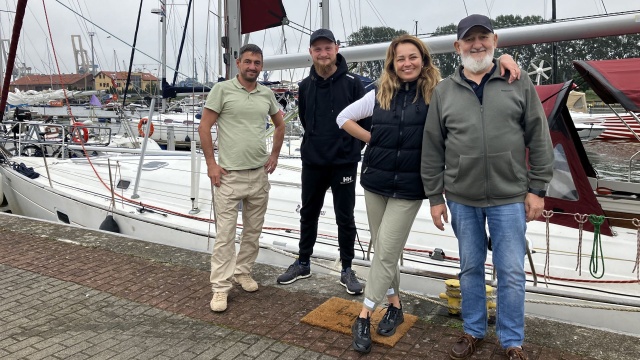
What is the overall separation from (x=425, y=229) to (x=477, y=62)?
268 centimetres

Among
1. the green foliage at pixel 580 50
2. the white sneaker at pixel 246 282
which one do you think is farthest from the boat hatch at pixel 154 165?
the green foliage at pixel 580 50

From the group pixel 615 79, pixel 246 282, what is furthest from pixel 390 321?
pixel 615 79

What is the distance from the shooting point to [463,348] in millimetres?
2812

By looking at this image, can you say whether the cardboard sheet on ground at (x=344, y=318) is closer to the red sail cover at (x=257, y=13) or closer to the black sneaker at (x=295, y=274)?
the black sneaker at (x=295, y=274)

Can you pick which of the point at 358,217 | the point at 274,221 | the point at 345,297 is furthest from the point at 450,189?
the point at 274,221

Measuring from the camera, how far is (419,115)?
283 cm

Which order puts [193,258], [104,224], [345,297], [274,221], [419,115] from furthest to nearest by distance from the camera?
[104,224], [274,221], [193,258], [345,297], [419,115]

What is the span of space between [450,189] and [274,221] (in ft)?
10.8

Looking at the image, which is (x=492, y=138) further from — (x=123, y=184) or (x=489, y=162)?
(x=123, y=184)

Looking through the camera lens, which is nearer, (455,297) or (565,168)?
(455,297)

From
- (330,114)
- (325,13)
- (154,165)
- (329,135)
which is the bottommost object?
(154,165)

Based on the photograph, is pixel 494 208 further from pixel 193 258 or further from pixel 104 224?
pixel 104 224

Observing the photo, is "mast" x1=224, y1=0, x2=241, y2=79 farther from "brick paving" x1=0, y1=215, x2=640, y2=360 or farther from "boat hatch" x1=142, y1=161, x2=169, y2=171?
"boat hatch" x1=142, y1=161, x2=169, y2=171

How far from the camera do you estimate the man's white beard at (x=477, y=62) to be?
2.59 meters
